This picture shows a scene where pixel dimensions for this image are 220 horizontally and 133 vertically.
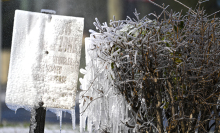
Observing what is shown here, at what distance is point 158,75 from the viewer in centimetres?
110

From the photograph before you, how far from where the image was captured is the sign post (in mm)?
1454

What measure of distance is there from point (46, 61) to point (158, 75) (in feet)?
2.41

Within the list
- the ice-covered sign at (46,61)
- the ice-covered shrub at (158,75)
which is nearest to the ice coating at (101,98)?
the ice-covered shrub at (158,75)

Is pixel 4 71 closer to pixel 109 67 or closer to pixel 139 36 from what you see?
pixel 109 67

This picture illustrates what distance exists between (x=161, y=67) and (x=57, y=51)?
0.71m

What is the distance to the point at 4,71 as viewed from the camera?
2.24m

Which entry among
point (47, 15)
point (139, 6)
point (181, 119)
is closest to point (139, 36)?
point (181, 119)

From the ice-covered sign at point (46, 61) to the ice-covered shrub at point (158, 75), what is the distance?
0.24m

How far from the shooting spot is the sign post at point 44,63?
1.45m

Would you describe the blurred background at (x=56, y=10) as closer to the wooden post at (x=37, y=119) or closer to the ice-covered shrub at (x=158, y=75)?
the wooden post at (x=37, y=119)

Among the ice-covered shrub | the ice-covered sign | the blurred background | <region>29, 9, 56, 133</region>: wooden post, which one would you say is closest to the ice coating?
the ice-covered shrub

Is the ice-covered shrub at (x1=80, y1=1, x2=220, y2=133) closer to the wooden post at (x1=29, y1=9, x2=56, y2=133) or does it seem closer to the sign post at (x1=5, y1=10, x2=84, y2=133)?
the sign post at (x1=5, y1=10, x2=84, y2=133)

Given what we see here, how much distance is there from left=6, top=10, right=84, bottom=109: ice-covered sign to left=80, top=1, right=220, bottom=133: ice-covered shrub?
0.24 m

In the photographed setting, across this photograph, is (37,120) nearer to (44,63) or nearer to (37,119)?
(37,119)
